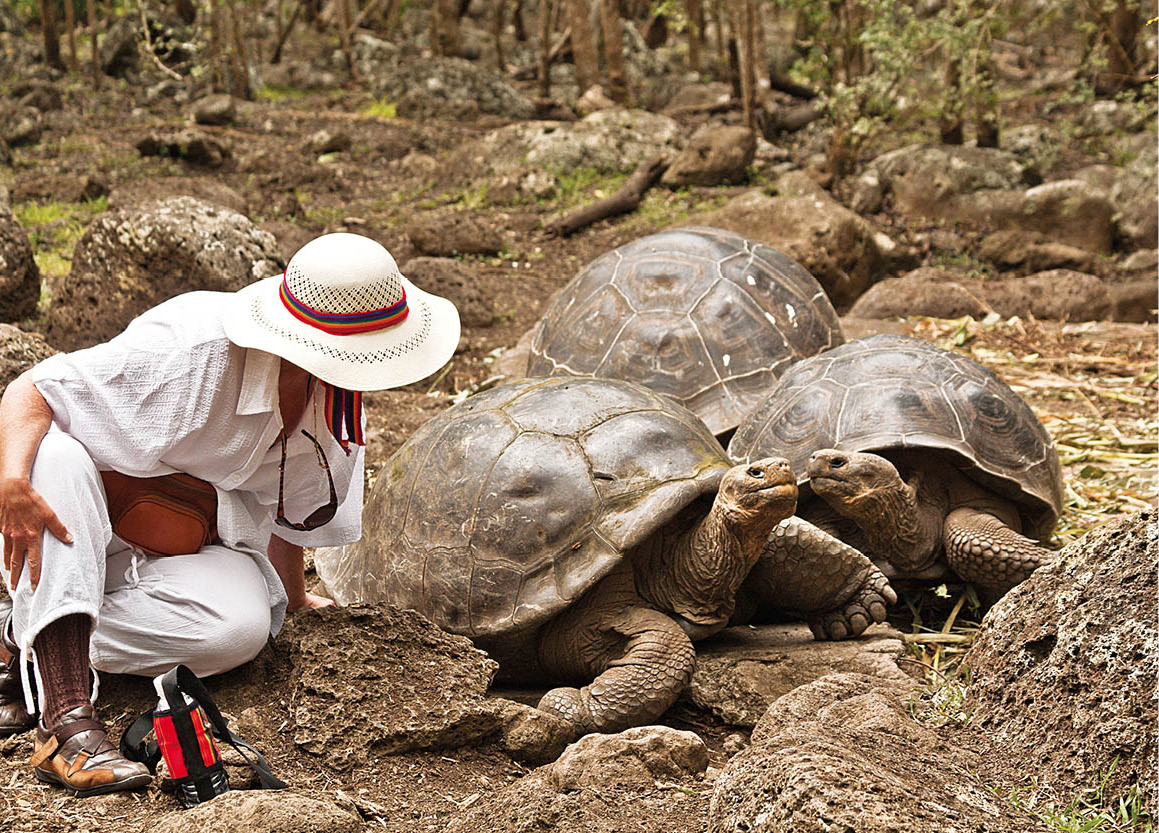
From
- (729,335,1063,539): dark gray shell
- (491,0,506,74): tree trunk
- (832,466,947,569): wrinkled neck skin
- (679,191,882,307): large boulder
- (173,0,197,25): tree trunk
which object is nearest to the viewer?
A: (832,466,947,569): wrinkled neck skin

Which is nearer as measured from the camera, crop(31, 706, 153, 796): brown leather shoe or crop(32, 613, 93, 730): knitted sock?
crop(31, 706, 153, 796): brown leather shoe

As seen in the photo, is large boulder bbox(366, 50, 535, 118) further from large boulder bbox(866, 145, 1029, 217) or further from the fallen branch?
large boulder bbox(866, 145, 1029, 217)

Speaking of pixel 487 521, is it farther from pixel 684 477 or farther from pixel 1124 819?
pixel 1124 819

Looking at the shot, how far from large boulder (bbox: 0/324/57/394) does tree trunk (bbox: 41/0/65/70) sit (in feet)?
53.1

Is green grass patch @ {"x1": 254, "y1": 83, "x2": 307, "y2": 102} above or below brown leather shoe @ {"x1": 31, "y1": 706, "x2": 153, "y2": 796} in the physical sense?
below

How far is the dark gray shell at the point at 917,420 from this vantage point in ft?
11.7

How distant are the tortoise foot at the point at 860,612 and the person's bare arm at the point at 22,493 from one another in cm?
212

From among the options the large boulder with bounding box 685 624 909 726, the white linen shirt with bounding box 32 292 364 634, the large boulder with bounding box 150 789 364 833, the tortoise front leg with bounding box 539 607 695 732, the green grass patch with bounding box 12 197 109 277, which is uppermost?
the white linen shirt with bounding box 32 292 364 634

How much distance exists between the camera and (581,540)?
308 centimetres

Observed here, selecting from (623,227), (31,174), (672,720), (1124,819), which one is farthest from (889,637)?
(31,174)

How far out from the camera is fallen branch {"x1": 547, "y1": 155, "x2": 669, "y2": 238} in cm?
926

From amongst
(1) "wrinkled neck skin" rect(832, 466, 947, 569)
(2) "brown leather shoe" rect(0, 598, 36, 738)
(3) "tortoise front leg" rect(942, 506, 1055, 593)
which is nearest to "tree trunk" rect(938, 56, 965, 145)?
(1) "wrinkled neck skin" rect(832, 466, 947, 569)

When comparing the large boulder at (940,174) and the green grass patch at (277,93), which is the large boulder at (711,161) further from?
the green grass patch at (277,93)

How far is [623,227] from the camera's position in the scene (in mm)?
9438
